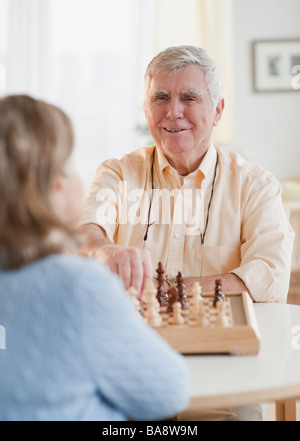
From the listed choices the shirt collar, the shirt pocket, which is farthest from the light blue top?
the shirt collar

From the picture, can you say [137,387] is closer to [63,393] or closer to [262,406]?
[63,393]

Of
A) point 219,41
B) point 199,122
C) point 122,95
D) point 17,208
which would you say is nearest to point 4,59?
point 122,95

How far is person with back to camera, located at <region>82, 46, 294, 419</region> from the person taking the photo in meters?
2.08

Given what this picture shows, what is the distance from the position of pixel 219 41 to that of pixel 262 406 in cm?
452

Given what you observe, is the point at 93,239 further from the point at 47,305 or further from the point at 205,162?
the point at 47,305

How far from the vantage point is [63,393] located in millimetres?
946

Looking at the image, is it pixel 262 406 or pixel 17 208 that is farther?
pixel 262 406

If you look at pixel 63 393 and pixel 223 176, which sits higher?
pixel 223 176

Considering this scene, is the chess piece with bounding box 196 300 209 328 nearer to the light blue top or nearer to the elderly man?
the light blue top

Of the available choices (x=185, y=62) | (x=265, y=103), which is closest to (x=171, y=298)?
(x=185, y=62)

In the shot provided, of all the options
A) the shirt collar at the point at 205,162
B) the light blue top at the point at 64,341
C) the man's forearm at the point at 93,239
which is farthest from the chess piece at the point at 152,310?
the shirt collar at the point at 205,162

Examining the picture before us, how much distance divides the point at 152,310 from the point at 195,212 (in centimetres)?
78

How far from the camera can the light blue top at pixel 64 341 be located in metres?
0.94
